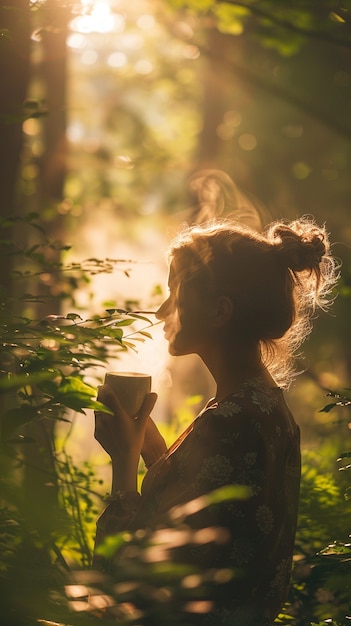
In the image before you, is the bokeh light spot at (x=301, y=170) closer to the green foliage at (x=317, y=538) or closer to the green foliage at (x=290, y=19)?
the green foliage at (x=290, y=19)

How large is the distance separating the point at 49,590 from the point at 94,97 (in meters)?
24.2

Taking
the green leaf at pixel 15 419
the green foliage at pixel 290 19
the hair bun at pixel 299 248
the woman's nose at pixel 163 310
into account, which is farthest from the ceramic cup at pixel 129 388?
the green foliage at pixel 290 19

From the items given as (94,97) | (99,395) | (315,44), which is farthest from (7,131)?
(94,97)

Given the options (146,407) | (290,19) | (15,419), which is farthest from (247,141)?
(15,419)

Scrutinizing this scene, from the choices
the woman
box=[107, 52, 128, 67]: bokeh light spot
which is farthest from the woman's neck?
box=[107, 52, 128, 67]: bokeh light spot

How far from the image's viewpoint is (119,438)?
2.48m

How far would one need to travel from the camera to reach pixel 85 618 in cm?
119

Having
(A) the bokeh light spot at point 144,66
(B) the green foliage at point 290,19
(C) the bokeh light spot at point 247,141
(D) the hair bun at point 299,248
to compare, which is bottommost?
(D) the hair bun at point 299,248

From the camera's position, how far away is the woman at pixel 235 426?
7.50ft

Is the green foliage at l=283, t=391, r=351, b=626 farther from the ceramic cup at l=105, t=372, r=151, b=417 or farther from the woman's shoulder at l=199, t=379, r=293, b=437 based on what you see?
the ceramic cup at l=105, t=372, r=151, b=417

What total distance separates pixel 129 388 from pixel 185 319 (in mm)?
326

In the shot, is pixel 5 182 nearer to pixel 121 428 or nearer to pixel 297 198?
pixel 121 428

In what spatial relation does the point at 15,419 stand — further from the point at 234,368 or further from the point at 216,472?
the point at 234,368

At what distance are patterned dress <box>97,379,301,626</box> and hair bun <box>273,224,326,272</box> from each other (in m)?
0.50
